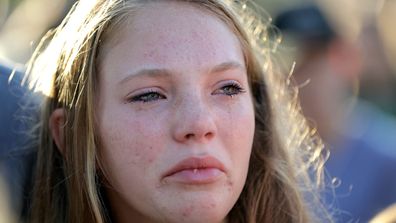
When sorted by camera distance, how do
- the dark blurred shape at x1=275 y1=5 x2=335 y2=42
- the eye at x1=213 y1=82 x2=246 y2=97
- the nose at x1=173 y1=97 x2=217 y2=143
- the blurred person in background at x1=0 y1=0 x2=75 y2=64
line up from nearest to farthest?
the nose at x1=173 y1=97 x2=217 y2=143, the eye at x1=213 y1=82 x2=246 y2=97, the blurred person in background at x1=0 y1=0 x2=75 y2=64, the dark blurred shape at x1=275 y1=5 x2=335 y2=42

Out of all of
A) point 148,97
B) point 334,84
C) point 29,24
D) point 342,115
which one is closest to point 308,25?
point 334,84

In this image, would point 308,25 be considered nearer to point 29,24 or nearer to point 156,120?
point 29,24

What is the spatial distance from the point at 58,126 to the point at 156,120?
1.21 feet

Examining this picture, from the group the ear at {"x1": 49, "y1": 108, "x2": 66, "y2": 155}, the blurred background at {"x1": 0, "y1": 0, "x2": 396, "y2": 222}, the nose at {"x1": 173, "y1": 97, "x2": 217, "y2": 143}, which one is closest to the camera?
the nose at {"x1": 173, "y1": 97, "x2": 217, "y2": 143}

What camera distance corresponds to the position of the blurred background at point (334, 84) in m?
3.40

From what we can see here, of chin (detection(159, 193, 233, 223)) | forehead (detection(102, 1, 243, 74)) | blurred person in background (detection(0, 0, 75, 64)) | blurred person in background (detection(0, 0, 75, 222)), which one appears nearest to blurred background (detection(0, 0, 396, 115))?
blurred person in background (detection(0, 0, 75, 64))

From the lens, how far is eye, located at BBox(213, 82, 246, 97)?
222cm

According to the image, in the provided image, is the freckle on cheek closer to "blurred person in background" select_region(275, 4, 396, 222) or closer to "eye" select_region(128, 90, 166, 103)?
"eye" select_region(128, 90, 166, 103)

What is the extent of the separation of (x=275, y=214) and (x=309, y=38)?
1479 mm

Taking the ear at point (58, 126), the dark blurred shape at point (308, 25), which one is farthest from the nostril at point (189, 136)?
the dark blurred shape at point (308, 25)

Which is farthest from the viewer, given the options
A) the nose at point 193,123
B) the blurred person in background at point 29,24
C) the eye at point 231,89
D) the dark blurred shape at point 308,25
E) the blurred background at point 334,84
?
the dark blurred shape at point 308,25

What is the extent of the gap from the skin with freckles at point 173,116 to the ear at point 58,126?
0.17m

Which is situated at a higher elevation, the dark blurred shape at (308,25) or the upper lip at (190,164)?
the dark blurred shape at (308,25)

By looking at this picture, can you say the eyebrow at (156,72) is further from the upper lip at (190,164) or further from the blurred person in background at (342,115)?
the blurred person in background at (342,115)
